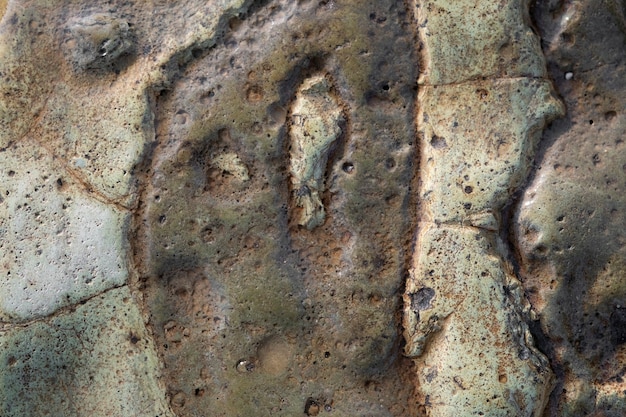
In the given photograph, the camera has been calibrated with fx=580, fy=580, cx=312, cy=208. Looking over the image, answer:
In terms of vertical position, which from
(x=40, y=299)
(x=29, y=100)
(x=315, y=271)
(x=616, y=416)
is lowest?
(x=616, y=416)

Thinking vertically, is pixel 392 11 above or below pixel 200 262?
above

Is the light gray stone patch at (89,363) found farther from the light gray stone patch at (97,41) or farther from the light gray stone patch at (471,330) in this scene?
the light gray stone patch at (471,330)

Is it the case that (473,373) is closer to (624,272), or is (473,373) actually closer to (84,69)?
(624,272)

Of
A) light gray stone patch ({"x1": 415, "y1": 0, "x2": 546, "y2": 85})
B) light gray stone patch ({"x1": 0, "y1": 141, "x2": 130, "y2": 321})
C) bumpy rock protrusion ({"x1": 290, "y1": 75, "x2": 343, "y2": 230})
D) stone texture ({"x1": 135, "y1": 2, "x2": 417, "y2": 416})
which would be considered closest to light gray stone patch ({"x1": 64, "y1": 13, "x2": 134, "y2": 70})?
stone texture ({"x1": 135, "y1": 2, "x2": 417, "y2": 416})

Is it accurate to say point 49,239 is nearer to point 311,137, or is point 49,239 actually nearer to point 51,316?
point 51,316

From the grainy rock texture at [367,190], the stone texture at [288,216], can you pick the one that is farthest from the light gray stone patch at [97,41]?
the stone texture at [288,216]

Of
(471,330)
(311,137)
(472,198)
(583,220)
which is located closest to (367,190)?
(311,137)

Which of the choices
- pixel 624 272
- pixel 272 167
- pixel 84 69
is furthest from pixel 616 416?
pixel 84 69
